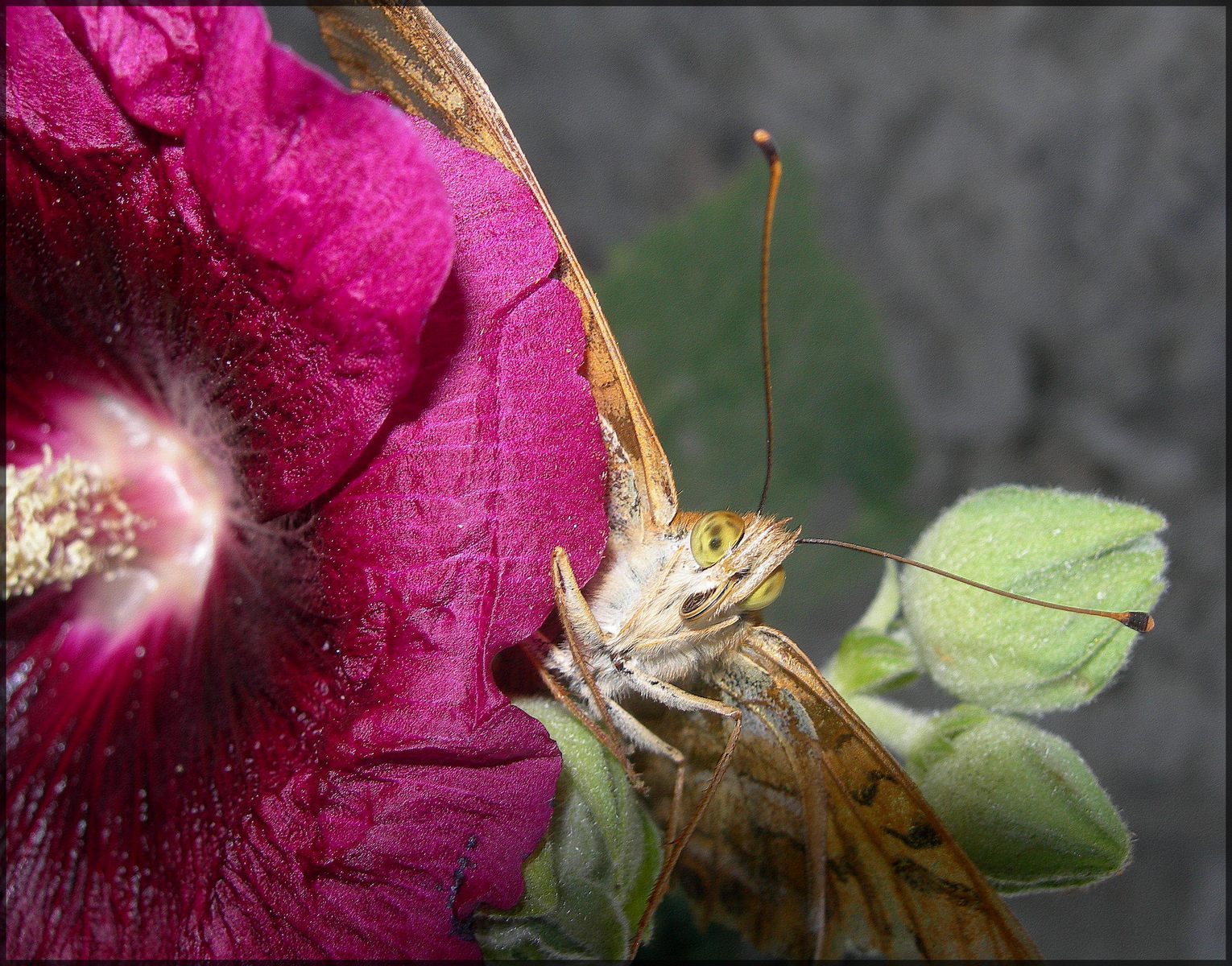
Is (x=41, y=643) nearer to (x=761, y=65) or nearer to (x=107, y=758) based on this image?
(x=107, y=758)

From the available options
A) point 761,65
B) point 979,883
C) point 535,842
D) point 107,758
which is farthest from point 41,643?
point 761,65

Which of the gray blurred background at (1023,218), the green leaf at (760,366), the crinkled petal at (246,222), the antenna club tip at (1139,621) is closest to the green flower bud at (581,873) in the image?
the crinkled petal at (246,222)

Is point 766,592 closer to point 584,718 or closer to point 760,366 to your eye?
point 584,718

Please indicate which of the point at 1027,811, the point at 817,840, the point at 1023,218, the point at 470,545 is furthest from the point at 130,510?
the point at 1023,218

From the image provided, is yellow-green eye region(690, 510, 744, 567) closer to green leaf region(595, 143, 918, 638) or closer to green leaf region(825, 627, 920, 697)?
green leaf region(825, 627, 920, 697)

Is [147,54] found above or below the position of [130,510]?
above

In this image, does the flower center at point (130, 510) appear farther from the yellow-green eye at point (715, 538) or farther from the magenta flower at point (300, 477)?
the yellow-green eye at point (715, 538)

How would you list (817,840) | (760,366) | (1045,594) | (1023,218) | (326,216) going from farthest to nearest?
1. (1023,218)
2. (760,366)
3. (1045,594)
4. (817,840)
5. (326,216)
